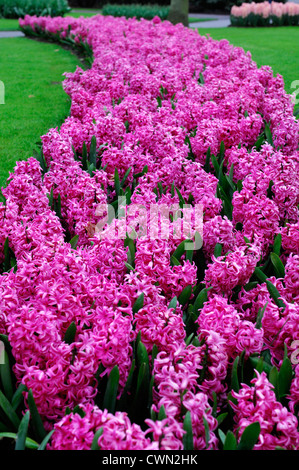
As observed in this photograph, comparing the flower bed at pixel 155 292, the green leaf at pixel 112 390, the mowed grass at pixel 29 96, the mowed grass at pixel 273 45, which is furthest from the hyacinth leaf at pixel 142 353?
A: the mowed grass at pixel 273 45

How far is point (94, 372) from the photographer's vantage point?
77.9 inches

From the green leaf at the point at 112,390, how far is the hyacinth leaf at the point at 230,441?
1.56 ft

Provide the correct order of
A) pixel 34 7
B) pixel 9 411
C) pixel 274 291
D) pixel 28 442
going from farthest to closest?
pixel 34 7
pixel 274 291
pixel 9 411
pixel 28 442

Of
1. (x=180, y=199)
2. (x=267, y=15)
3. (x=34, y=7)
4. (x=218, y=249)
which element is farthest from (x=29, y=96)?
(x=267, y=15)

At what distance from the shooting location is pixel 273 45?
15.2 meters

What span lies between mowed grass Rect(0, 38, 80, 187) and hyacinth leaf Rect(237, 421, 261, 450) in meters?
3.88

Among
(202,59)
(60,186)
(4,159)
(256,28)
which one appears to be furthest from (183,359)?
(256,28)

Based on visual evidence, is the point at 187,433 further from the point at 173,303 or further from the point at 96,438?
the point at 173,303

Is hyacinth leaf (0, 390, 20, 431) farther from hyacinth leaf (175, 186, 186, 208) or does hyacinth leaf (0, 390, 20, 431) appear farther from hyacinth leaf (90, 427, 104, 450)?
hyacinth leaf (175, 186, 186, 208)

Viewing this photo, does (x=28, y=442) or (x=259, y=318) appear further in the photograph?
(x=259, y=318)

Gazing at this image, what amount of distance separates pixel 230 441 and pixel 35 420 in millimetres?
746

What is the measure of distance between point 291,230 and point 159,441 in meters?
1.69

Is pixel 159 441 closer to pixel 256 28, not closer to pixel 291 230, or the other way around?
pixel 291 230

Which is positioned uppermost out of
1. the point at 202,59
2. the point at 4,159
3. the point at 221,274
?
the point at 202,59
